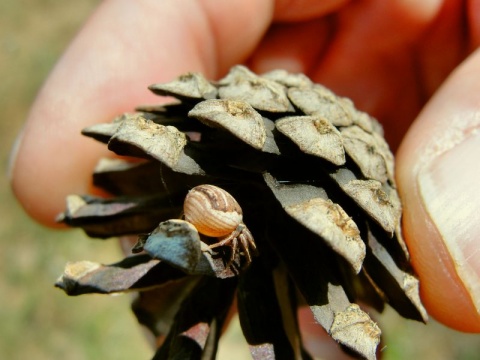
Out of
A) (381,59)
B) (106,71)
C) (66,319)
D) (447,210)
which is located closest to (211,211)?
(447,210)

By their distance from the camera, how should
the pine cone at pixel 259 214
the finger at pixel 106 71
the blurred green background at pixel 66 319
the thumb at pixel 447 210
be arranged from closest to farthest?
the pine cone at pixel 259 214 → the thumb at pixel 447 210 → the finger at pixel 106 71 → the blurred green background at pixel 66 319

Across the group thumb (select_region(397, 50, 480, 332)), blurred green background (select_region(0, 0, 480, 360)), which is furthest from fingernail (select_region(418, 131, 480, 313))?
blurred green background (select_region(0, 0, 480, 360))

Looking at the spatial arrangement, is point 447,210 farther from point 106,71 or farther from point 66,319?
point 66,319

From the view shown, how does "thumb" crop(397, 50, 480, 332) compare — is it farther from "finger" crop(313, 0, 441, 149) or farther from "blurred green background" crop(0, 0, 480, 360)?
"blurred green background" crop(0, 0, 480, 360)

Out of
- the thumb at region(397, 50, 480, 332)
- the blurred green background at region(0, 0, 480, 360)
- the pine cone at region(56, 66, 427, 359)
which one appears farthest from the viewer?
the blurred green background at region(0, 0, 480, 360)

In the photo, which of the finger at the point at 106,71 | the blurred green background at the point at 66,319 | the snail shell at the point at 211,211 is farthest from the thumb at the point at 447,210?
the blurred green background at the point at 66,319

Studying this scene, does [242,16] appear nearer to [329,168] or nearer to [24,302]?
[329,168]

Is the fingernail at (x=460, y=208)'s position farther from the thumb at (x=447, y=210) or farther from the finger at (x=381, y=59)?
the finger at (x=381, y=59)

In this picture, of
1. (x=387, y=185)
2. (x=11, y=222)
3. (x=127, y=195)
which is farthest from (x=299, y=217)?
(x=11, y=222)
